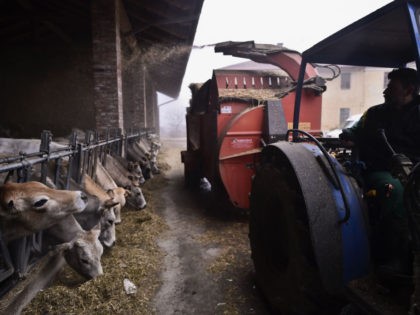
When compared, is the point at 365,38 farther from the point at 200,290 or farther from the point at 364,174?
the point at 200,290

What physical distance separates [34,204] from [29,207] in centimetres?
4

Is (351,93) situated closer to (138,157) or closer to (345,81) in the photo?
(345,81)

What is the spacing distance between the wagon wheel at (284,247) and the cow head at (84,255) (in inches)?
60.1

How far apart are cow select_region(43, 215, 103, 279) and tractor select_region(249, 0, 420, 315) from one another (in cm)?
167

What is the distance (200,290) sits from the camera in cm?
321

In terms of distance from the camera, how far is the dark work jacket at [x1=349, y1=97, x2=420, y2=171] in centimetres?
212

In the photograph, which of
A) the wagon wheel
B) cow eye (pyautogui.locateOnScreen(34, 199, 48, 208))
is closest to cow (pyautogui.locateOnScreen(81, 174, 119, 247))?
cow eye (pyautogui.locateOnScreen(34, 199, 48, 208))

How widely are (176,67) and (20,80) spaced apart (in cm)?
777

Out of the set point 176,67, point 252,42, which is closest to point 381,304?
point 252,42

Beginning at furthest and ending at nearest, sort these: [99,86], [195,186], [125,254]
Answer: [195,186] < [99,86] < [125,254]

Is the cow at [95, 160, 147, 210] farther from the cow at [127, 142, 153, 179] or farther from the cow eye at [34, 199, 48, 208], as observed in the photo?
the cow eye at [34, 199, 48, 208]

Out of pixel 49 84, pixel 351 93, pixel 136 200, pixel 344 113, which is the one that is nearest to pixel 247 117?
pixel 136 200

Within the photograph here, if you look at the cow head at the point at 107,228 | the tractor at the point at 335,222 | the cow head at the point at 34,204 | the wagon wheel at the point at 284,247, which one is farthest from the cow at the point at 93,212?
the tractor at the point at 335,222

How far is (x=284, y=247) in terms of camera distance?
2467mm
